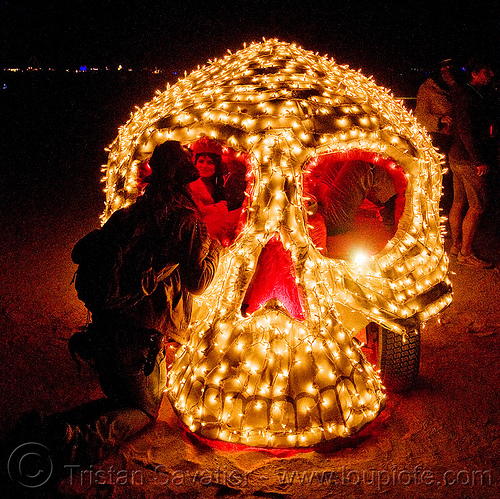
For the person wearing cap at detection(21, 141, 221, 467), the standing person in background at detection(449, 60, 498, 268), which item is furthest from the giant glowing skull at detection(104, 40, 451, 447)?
the standing person in background at detection(449, 60, 498, 268)

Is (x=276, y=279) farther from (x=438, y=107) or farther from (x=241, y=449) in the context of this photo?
(x=438, y=107)

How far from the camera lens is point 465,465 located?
3.25 m

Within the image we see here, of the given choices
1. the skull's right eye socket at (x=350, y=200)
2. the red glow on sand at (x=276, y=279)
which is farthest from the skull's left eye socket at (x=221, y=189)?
the skull's right eye socket at (x=350, y=200)

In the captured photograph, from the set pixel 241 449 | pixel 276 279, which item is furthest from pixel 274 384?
pixel 276 279

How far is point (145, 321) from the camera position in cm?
327

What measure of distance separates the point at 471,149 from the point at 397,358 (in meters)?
3.52

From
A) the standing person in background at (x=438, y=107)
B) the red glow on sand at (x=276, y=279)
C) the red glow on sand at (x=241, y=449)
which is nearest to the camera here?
the red glow on sand at (x=241, y=449)

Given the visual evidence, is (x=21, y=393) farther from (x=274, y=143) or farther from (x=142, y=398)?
(x=274, y=143)

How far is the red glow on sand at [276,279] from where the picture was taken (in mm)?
3736

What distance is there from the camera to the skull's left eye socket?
4477mm

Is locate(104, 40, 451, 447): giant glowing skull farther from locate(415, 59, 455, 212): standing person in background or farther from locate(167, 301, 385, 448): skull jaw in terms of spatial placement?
locate(415, 59, 455, 212): standing person in background

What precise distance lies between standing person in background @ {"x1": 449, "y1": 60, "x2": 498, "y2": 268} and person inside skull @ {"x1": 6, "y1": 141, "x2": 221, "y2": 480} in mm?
4317

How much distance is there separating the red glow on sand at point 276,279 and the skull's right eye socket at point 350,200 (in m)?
0.46

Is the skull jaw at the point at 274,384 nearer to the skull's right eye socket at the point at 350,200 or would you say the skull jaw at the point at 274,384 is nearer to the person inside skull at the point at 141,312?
the person inside skull at the point at 141,312
